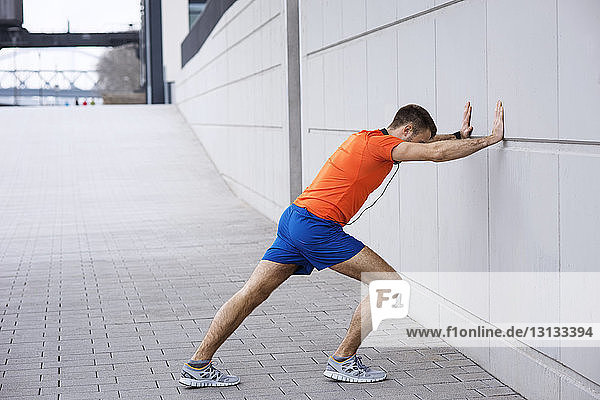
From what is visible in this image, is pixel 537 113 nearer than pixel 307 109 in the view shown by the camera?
Yes

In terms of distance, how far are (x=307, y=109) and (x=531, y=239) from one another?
6047 mm

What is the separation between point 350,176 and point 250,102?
10.5 m

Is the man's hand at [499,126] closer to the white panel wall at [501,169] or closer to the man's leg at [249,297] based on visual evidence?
the white panel wall at [501,169]

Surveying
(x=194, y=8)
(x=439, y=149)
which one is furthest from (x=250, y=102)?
(x=194, y=8)

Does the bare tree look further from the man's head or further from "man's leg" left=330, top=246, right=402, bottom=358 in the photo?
the man's head

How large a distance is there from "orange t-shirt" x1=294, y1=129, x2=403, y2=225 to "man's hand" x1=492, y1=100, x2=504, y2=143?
0.53 m

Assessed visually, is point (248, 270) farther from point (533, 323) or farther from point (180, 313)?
point (533, 323)

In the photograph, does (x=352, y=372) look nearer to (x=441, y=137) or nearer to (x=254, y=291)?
(x=254, y=291)

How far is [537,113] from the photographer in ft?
15.3

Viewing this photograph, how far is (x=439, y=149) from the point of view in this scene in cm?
474

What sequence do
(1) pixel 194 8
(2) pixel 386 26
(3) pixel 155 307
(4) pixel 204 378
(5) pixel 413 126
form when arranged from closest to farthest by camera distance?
(5) pixel 413 126
(4) pixel 204 378
(2) pixel 386 26
(3) pixel 155 307
(1) pixel 194 8

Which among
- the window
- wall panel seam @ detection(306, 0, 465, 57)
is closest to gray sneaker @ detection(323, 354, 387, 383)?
wall panel seam @ detection(306, 0, 465, 57)

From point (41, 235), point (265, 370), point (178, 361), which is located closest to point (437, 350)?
point (265, 370)

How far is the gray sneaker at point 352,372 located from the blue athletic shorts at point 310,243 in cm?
62
